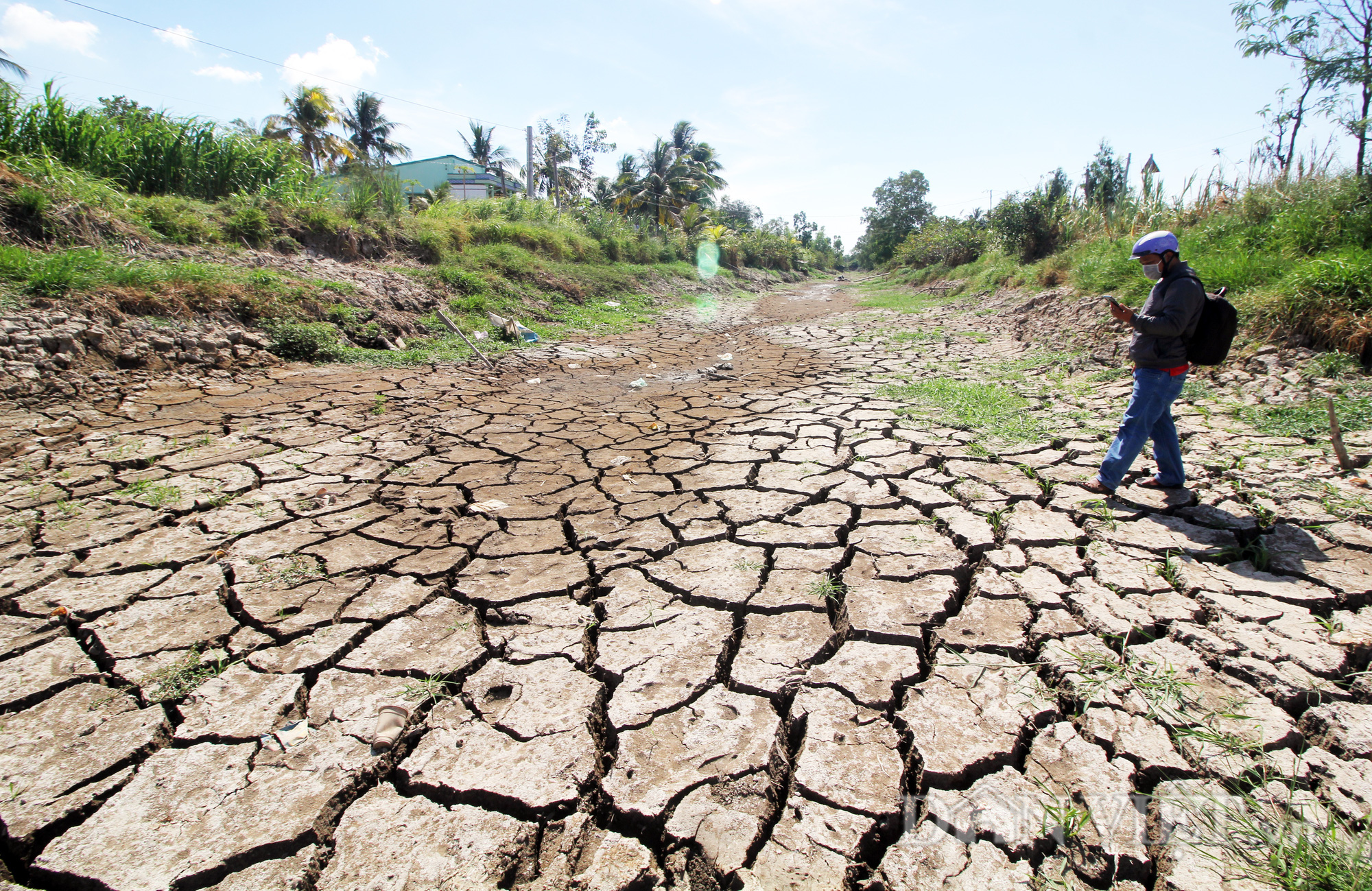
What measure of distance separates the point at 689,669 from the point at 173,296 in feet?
19.5

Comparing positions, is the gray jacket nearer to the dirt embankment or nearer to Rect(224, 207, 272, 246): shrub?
the dirt embankment

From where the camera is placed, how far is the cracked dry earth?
1388mm

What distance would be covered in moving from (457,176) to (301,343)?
2820 centimetres

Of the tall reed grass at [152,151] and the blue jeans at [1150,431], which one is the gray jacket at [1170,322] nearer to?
the blue jeans at [1150,431]

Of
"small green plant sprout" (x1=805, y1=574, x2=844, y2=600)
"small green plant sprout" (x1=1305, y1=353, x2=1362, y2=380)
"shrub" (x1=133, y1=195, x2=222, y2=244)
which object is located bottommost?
"small green plant sprout" (x1=805, y1=574, x2=844, y2=600)

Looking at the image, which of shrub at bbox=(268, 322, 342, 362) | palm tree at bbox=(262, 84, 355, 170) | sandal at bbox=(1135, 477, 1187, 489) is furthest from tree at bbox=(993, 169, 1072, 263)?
palm tree at bbox=(262, 84, 355, 170)

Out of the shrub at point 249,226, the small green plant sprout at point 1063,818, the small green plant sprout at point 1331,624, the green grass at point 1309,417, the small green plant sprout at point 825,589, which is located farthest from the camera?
the shrub at point 249,226

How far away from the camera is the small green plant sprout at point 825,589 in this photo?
2310mm

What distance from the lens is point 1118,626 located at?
207 centimetres

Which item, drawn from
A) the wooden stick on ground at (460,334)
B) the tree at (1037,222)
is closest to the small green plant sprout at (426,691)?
the wooden stick on ground at (460,334)

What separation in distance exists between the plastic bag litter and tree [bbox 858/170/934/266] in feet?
122

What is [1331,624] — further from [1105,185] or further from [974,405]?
[1105,185]

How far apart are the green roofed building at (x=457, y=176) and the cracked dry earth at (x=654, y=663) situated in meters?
29.6

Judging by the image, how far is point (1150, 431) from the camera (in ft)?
10.0
